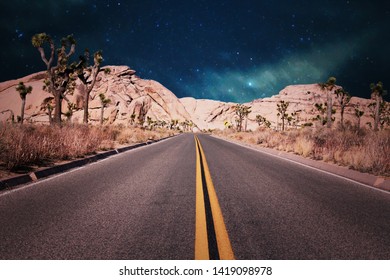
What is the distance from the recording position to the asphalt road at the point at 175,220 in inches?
115

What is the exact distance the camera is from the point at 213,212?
4.27 metres

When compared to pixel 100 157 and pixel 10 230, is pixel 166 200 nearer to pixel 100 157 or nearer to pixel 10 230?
pixel 10 230

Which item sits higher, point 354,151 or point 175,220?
point 354,151

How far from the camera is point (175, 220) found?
12.7 ft

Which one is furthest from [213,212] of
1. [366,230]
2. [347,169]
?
[347,169]

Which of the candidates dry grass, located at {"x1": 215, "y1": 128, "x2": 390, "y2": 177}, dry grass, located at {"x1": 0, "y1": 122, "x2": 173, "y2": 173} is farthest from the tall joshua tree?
dry grass, located at {"x1": 215, "y1": 128, "x2": 390, "y2": 177}

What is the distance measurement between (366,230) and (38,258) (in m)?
4.31

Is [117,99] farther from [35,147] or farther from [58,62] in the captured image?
[35,147]

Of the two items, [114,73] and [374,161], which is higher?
[114,73]

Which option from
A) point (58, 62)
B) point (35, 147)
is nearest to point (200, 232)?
point (35, 147)

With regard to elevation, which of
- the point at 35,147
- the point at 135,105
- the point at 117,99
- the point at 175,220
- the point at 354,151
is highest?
the point at 117,99

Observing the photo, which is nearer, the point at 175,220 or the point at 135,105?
the point at 175,220

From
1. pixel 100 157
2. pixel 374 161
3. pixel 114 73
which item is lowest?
pixel 100 157

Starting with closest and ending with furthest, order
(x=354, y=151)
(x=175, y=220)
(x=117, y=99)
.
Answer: (x=175, y=220), (x=354, y=151), (x=117, y=99)
